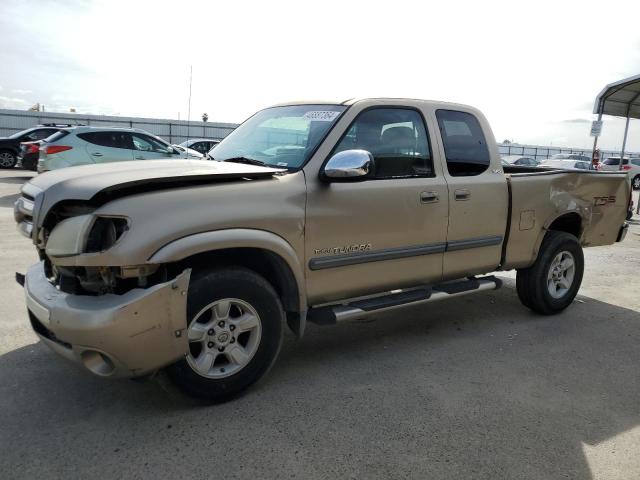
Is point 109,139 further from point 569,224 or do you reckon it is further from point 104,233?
point 104,233

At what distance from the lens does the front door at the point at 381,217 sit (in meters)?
3.61

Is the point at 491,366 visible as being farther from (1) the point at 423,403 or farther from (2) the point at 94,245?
(2) the point at 94,245

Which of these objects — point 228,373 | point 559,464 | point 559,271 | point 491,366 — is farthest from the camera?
point 559,271

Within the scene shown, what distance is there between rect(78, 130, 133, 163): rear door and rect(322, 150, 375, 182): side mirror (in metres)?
9.45

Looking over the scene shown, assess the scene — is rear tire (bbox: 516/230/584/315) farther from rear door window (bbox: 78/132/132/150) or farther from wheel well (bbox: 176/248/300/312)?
rear door window (bbox: 78/132/132/150)

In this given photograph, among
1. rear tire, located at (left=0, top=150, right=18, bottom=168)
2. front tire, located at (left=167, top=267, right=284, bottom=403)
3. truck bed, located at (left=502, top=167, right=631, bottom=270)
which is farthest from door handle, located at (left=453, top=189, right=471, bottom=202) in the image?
rear tire, located at (left=0, top=150, right=18, bottom=168)

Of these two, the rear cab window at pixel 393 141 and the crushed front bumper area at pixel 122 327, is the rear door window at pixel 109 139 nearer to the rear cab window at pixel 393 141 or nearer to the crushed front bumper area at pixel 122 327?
the rear cab window at pixel 393 141

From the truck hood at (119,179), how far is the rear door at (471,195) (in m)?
1.63

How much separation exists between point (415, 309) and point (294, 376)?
209cm

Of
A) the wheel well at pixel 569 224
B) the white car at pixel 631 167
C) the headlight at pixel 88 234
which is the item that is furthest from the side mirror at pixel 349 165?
the white car at pixel 631 167

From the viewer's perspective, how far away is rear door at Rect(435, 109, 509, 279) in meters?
4.34

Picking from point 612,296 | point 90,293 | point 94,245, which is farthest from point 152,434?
point 612,296

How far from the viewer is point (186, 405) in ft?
10.7

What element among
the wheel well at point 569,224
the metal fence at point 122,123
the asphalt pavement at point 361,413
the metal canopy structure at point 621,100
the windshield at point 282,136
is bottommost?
the asphalt pavement at point 361,413
